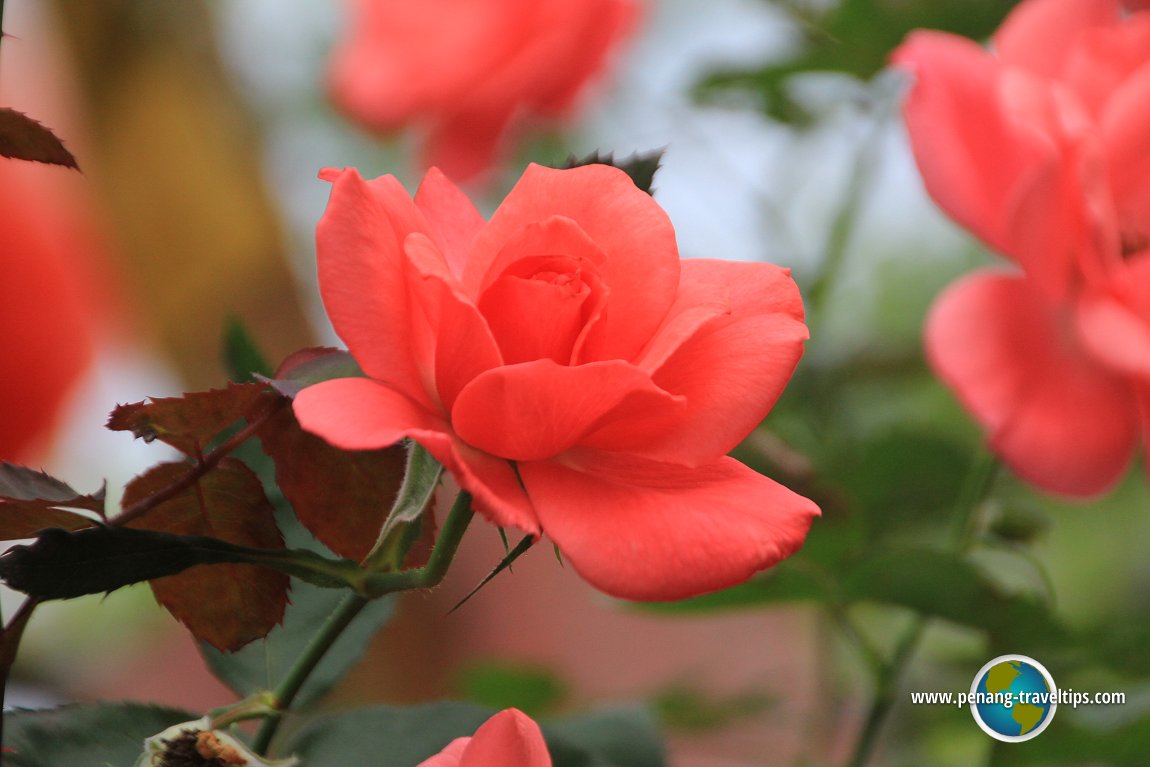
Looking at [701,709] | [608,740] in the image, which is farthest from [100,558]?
[701,709]

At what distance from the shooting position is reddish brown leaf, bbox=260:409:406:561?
0.50 feet

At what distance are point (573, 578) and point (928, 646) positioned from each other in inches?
13.0

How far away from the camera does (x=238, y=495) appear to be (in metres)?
0.15

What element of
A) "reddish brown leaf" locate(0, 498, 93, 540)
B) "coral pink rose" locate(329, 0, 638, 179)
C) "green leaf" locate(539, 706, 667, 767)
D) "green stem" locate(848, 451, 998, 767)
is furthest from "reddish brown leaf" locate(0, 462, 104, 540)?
"coral pink rose" locate(329, 0, 638, 179)

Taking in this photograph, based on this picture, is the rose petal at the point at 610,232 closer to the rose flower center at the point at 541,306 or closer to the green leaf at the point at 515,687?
the rose flower center at the point at 541,306

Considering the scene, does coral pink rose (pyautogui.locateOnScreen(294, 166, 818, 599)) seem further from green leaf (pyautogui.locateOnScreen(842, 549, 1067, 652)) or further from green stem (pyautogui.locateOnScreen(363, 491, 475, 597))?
green leaf (pyautogui.locateOnScreen(842, 549, 1067, 652))

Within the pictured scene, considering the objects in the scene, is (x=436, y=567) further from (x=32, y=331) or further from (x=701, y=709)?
(x=701, y=709)

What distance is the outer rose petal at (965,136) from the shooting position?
26cm

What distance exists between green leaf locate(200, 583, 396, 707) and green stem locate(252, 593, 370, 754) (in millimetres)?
39

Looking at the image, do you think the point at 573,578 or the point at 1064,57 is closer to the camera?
the point at 1064,57

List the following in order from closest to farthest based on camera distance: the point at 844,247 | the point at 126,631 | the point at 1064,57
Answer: the point at 1064,57, the point at 844,247, the point at 126,631

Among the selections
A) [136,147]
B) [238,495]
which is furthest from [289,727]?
[136,147]

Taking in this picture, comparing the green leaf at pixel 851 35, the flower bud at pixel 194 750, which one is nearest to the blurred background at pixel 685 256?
the green leaf at pixel 851 35

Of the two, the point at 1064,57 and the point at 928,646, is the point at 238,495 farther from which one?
the point at 928,646
